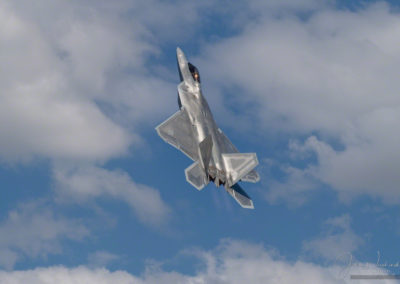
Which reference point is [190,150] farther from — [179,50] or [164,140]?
[179,50]

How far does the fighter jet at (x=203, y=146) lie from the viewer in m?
80.4

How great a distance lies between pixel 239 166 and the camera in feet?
271

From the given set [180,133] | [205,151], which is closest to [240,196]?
[205,151]

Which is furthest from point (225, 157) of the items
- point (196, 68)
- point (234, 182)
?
point (196, 68)

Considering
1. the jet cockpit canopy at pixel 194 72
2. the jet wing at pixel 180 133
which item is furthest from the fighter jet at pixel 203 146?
the jet cockpit canopy at pixel 194 72

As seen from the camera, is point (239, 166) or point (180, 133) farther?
point (180, 133)

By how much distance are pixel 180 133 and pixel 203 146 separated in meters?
10.5

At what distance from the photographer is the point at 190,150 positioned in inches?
3393

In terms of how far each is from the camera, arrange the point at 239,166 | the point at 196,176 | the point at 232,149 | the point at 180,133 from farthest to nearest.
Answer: the point at 232,149, the point at 180,133, the point at 239,166, the point at 196,176

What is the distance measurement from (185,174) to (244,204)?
45.1ft

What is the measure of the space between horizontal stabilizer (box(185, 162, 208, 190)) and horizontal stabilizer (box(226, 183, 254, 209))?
662 centimetres

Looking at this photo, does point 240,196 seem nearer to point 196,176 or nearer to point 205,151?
point 196,176

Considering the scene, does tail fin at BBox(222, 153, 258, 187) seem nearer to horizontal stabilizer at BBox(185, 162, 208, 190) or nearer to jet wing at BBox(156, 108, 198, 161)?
horizontal stabilizer at BBox(185, 162, 208, 190)

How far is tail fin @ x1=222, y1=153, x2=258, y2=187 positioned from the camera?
8219 cm
